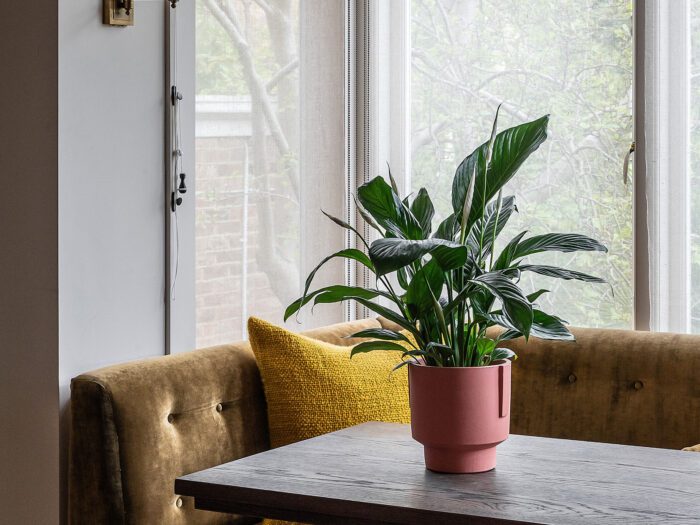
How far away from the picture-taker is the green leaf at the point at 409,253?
1.47 meters

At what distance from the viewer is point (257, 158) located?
2.85 m

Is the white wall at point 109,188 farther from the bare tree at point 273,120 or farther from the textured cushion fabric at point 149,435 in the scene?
the bare tree at point 273,120

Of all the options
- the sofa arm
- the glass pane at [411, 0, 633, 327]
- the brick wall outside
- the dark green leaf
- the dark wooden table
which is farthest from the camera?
the glass pane at [411, 0, 633, 327]

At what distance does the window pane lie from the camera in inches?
104

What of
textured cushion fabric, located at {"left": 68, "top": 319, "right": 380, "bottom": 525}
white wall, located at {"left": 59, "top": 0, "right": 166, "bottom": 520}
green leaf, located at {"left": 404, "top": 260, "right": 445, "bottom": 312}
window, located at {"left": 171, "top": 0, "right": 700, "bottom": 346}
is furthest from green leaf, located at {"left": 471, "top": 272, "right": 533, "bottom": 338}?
window, located at {"left": 171, "top": 0, "right": 700, "bottom": 346}

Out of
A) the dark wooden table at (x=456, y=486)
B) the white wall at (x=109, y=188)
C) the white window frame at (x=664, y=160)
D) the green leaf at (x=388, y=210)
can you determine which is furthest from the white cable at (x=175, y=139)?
the white window frame at (x=664, y=160)

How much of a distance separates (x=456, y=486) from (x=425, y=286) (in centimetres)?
34

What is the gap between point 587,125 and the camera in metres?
2.84

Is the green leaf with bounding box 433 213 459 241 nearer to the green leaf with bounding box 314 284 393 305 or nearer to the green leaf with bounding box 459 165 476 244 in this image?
the green leaf with bounding box 459 165 476 244

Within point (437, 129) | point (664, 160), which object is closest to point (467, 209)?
point (664, 160)

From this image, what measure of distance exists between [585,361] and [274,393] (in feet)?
2.76

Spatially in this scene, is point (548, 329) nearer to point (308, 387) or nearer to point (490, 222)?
point (490, 222)

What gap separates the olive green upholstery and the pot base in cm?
70

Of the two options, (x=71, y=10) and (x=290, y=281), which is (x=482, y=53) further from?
(x=71, y=10)
